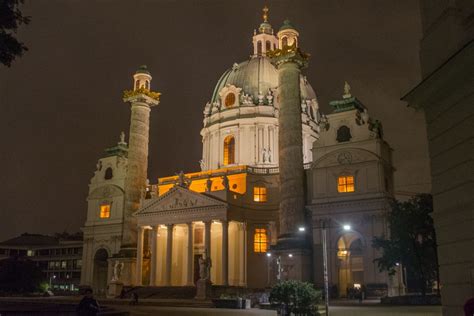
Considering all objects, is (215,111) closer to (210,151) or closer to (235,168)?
(210,151)

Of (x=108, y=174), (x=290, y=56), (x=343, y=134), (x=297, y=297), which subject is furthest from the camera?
(x=108, y=174)

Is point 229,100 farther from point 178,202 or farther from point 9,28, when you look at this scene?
point 9,28

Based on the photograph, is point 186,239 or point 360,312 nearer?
point 360,312

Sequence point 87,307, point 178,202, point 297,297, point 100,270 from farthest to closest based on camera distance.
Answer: point 100,270 < point 178,202 < point 297,297 < point 87,307

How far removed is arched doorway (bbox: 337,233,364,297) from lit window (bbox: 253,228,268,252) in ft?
31.3

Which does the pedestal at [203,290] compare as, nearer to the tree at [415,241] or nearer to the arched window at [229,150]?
the tree at [415,241]

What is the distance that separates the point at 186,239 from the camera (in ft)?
211

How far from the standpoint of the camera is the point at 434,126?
1347 cm

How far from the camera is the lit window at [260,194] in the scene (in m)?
61.5

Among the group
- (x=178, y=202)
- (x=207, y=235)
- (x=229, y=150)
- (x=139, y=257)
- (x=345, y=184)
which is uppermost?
(x=229, y=150)

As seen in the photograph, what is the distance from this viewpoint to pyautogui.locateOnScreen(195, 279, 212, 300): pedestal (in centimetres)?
4928

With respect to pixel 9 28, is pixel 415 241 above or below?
below

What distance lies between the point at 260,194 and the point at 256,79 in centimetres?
2056

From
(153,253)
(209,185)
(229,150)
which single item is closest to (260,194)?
A: (209,185)
